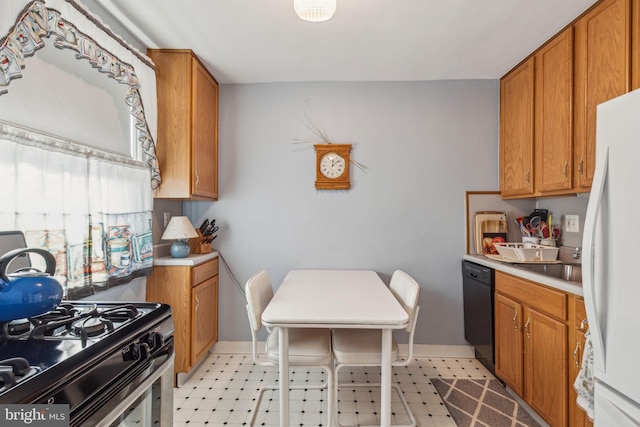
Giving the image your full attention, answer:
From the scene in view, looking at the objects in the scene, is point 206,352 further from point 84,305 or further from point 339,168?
point 339,168

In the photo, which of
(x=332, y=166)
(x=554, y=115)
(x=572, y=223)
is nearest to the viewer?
(x=554, y=115)

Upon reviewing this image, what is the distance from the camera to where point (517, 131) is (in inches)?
94.3

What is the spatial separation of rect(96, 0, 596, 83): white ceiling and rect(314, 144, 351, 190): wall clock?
626mm

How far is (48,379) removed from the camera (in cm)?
67

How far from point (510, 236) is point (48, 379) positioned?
119 inches

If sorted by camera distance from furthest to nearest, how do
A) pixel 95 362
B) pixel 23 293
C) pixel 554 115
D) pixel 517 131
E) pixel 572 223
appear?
1. pixel 517 131
2. pixel 572 223
3. pixel 554 115
4. pixel 23 293
5. pixel 95 362

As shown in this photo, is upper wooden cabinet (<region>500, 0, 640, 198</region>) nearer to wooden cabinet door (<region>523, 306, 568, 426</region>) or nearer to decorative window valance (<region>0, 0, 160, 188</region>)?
wooden cabinet door (<region>523, 306, 568, 426</region>)

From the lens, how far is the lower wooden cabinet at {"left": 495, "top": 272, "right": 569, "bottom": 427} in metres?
1.61

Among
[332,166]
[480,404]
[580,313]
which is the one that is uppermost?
[332,166]

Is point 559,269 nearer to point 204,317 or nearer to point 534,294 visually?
point 534,294

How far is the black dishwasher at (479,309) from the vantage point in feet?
7.47

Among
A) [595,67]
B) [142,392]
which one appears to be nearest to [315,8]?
[595,67]

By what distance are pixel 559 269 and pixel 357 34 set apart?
85.1 inches

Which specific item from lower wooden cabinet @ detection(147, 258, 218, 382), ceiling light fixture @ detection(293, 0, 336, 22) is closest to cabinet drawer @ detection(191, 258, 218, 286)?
lower wooden cabinet @ detection(147, 258, 218, 382)
